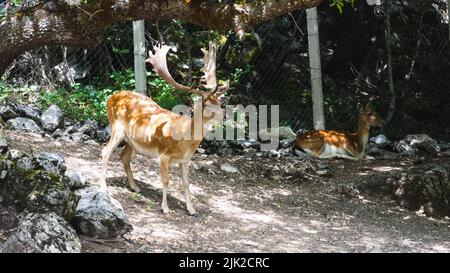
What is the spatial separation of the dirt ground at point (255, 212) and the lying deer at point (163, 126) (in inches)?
14.1

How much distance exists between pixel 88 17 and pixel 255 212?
113 inches

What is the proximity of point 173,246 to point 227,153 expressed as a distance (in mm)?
4433

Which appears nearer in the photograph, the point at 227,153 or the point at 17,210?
the point at 17,210

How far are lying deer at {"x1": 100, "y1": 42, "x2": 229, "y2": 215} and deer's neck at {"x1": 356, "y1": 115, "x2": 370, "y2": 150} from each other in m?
4.73

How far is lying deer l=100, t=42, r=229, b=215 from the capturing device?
6609mm

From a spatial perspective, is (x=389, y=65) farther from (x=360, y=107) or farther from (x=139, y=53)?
(x=139, y=53)

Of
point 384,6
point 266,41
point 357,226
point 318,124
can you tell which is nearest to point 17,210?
point 357,226

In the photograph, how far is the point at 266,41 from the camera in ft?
38.5

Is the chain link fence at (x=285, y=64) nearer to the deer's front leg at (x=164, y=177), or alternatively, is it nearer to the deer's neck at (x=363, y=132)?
the deer's neck at (x=363, y=132)

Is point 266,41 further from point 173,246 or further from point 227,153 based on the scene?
point 173,246

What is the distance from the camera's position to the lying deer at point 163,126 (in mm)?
6609

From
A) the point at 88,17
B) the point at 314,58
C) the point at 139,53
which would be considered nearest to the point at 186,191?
the point at 88,17

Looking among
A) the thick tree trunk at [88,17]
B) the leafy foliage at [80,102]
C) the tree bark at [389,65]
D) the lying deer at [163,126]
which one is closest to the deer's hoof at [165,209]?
the lying deer at [163,126]

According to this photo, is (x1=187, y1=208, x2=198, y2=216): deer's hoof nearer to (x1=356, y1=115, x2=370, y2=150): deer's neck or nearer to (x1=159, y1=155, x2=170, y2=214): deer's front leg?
(x1=159, y1=155, x2=170, y2=214): deer's front leg
